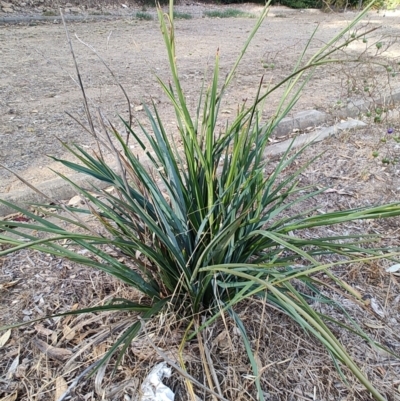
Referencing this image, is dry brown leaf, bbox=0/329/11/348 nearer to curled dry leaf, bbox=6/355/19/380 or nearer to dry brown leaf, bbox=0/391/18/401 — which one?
curled dry leaf, bbox=6/355/19/380

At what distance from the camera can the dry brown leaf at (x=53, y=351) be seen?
1.34 m

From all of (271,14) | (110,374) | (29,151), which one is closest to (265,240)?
(110,374)

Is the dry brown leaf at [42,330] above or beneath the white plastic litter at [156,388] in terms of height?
beneath

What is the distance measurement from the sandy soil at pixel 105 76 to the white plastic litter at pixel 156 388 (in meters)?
0.79

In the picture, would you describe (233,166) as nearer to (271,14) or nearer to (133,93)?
(133,93)

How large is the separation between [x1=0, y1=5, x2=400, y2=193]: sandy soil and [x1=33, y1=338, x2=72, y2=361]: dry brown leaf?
0.80 metres

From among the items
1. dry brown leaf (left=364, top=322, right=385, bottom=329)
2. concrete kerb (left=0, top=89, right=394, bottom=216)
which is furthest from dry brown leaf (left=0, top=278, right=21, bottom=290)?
dry brown leaf (left=364, top=322, right=385, bottom=329)

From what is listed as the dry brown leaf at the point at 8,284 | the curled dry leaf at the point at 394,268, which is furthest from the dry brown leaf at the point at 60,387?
the curled dry leaf at the point at 394,268

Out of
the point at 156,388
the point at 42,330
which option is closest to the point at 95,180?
the point at 42,330

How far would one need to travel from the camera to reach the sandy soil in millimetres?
2982

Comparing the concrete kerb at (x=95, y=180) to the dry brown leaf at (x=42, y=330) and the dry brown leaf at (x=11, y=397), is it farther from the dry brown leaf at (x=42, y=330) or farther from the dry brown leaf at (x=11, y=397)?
the dry brown leaf at (x=11, y=397)

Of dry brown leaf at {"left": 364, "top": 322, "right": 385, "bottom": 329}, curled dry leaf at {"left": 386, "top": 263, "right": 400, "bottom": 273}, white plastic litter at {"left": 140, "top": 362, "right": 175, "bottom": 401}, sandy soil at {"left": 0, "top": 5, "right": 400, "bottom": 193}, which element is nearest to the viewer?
white plastic litter at {"left": 140, "top": 362, "right": 175, "bottom": 401}

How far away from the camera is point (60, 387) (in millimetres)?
1241

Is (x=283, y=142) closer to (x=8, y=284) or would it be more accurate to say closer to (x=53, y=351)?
(x=8, y=284)
